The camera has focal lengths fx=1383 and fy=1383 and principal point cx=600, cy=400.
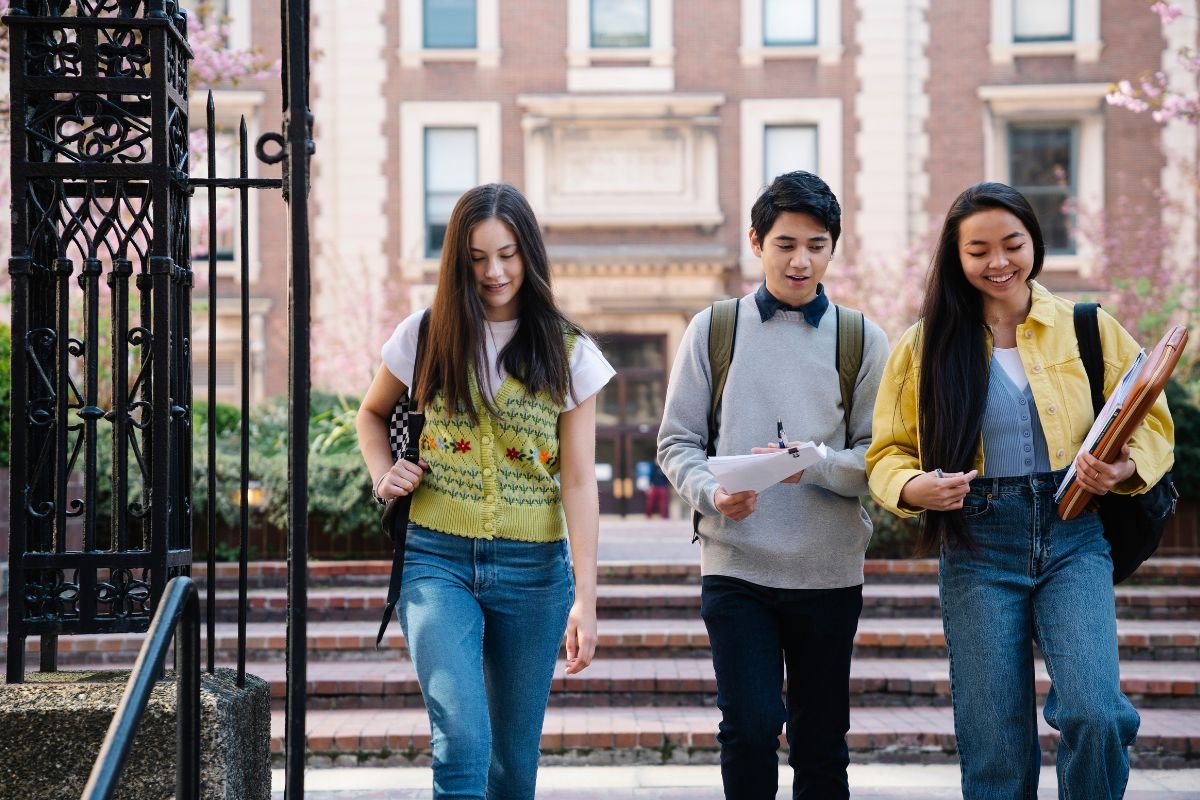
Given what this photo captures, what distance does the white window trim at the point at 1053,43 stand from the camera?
20.5 m

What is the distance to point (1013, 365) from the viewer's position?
3438 mm

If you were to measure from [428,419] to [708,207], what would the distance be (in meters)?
17.6

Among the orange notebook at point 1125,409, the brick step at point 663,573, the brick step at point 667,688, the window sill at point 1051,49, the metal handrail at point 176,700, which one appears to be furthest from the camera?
the window sill at point 1051,49

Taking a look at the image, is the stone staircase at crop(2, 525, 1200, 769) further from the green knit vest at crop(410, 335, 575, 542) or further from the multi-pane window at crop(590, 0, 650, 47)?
the multi-pane window at crop(590, 0, 650, 47)

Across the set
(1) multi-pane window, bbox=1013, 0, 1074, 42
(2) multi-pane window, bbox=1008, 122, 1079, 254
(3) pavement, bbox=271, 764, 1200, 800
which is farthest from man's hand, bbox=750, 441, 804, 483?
(1) multi-pane window, bbox=1013, 0, 1074, 42

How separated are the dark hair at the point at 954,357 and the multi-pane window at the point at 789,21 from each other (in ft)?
59.6

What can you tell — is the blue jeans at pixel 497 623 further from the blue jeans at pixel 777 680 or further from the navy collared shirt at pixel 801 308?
the navy collared shirt at pixel 801 308

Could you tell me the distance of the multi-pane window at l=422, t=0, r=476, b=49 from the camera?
21.0 m

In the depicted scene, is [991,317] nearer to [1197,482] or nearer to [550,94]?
[1197,482]

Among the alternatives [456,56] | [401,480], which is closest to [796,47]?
[456,56]

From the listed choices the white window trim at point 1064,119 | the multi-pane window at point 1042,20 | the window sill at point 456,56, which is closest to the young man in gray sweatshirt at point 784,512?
the white window trim at point 1064,119

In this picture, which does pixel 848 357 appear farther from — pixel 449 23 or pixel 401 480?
pixel 449 23

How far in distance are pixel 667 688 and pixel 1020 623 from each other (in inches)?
158

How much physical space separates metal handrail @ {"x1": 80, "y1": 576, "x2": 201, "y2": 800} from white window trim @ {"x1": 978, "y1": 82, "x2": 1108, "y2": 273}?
746 inches
